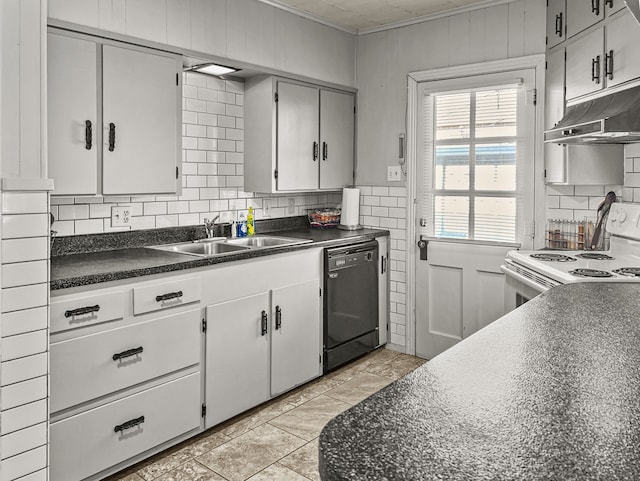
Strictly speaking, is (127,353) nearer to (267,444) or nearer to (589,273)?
(267,444)

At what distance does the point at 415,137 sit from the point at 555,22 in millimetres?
1222

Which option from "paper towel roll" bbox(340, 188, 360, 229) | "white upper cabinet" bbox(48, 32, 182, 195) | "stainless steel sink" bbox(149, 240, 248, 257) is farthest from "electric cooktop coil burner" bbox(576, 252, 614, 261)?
"white upper cabinet" bbox(48, 32, 182, 195)

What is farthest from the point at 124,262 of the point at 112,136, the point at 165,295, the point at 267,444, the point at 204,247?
the point at 267,444

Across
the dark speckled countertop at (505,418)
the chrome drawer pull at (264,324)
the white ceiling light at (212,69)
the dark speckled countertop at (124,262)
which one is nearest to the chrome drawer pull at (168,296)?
the dark speckled countertop at (124,262)

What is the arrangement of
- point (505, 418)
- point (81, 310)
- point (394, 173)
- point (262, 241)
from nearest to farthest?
point (505, 418) < point (81, 310) < point (262, 241) < point (394, 173)

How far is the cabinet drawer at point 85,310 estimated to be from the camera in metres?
2.26

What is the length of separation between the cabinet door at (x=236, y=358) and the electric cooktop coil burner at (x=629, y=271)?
73.9 inches

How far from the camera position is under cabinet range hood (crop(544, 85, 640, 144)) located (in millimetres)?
2480

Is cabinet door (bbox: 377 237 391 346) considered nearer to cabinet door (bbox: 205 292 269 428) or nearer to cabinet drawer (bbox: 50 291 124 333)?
cabinet door (bbox: 205 292 269 428)

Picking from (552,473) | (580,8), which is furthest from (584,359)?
(580,8)

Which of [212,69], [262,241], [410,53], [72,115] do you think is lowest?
[262,241]

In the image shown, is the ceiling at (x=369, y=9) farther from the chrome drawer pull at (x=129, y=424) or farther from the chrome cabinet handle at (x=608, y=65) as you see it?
the chrome drawer pull at (x=129, y=424)

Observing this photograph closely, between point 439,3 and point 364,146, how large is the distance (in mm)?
1214

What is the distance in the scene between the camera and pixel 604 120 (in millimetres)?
2477
